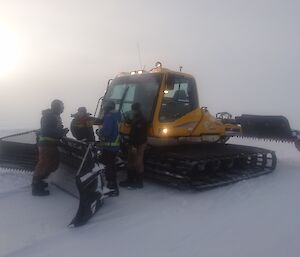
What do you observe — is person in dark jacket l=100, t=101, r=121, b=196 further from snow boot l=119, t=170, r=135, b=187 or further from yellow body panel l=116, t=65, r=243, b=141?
yellow body panel l=116, t=65, r=243, b=141

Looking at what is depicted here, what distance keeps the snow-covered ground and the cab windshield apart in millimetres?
1836

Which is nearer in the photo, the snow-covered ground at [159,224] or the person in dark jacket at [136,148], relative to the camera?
the snow-covered ground at [159,224]

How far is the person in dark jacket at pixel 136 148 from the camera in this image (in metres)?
7.34

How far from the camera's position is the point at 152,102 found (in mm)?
7984

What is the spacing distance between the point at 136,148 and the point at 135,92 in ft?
5.42

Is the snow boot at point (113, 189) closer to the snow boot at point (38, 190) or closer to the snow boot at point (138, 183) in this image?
the snow boot at point (138, 183)

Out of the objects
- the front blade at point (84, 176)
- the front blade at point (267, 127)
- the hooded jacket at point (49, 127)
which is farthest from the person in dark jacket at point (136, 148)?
the front blade at point (267, 127)

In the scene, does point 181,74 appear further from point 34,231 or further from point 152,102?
point 34,231

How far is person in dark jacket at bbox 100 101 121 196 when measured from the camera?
7031 millimetres

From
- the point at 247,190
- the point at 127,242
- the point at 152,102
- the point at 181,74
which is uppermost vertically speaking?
the point at 181,74

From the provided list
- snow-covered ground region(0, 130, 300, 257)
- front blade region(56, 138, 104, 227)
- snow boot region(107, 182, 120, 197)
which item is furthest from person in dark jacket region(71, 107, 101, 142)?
snow boot region(107, 182, 120, 197)

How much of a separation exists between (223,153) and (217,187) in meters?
0.86

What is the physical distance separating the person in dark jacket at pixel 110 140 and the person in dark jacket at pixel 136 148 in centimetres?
40

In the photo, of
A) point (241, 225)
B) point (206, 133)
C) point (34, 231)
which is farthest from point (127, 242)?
point (206, 133)
